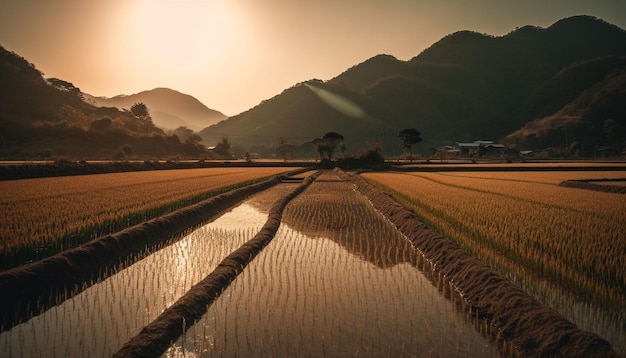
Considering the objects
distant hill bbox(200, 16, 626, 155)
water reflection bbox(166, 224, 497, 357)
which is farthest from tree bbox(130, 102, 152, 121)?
water reflection bbox(166, 224, 497, 357)

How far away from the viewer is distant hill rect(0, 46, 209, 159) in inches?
2842

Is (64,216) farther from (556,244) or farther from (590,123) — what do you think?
(590,123)

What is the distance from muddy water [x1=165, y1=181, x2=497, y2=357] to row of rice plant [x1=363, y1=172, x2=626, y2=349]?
4.66 ft

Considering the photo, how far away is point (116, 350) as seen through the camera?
5074 mm

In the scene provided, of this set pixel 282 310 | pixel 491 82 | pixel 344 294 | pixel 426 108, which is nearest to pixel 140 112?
pixel 426 108

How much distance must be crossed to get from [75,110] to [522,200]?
377 feet

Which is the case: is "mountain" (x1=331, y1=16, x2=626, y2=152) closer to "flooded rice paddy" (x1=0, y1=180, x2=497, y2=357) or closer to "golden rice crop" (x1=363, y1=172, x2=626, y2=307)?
"golden rice crop" (x1=363, y1=172, x2=626, y2=307)

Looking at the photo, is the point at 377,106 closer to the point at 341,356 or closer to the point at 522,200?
the point at 522,200

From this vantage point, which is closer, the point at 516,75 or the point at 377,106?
the point at 377,106

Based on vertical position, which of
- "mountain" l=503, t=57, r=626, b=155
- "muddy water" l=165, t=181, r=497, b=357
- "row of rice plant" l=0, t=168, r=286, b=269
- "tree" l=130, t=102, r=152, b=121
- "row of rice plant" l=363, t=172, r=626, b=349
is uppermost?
"tree" l=130, t=102, r=152, b=121

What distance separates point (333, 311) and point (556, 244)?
503 cm

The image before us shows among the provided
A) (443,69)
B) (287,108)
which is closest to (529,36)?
(443,69)

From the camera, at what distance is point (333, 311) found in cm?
642

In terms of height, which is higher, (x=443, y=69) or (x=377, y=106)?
(x=443, y=69)
